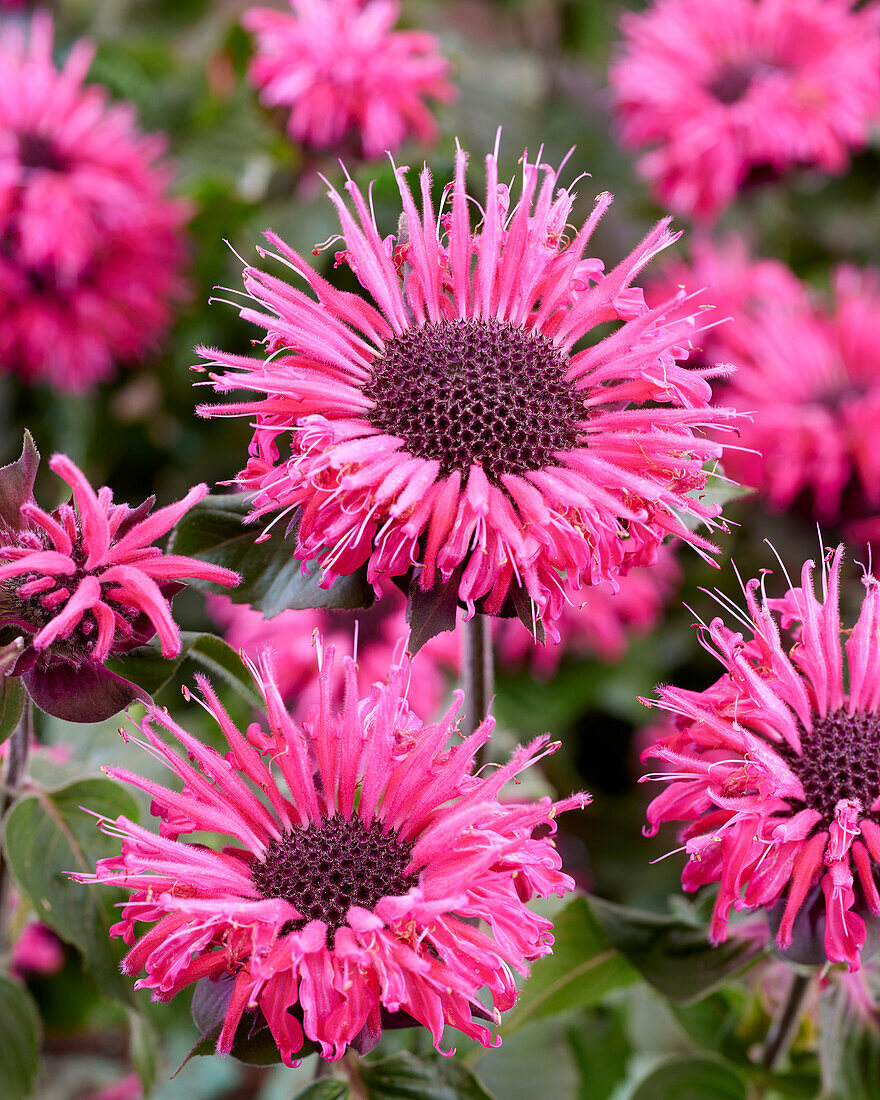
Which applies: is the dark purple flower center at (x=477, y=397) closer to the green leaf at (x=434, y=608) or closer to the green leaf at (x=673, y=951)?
the green leaf at (x=434, y=608)

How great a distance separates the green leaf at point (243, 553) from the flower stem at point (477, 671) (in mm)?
72

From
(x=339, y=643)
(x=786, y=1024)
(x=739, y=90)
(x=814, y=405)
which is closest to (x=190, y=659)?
(x=786, y=1024)

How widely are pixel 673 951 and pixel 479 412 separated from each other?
0.84 ft

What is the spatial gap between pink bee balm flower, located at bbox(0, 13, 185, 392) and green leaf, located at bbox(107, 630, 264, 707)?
1.53 ft

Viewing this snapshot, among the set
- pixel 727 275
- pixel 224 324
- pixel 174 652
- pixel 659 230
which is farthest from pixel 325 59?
pixel 174 652

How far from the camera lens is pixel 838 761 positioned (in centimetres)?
40

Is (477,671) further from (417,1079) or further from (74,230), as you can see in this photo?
(74,230)

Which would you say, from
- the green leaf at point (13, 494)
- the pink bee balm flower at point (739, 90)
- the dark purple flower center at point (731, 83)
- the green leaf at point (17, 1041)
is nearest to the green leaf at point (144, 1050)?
the green leaf at point (17, 1041)

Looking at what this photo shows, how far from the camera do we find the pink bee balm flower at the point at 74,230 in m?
0.82

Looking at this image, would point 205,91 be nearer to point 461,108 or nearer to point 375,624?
point 461,108

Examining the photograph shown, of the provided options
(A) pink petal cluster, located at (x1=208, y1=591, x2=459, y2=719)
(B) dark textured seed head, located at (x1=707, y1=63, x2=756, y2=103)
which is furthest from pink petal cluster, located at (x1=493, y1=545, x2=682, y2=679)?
(B) dark textured seed head, located at (x1=707, y1=63, x2=756, y2=103)

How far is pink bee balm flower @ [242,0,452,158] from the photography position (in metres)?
0.89

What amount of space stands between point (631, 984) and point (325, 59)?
2.36 ft

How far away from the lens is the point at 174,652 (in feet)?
1.15
